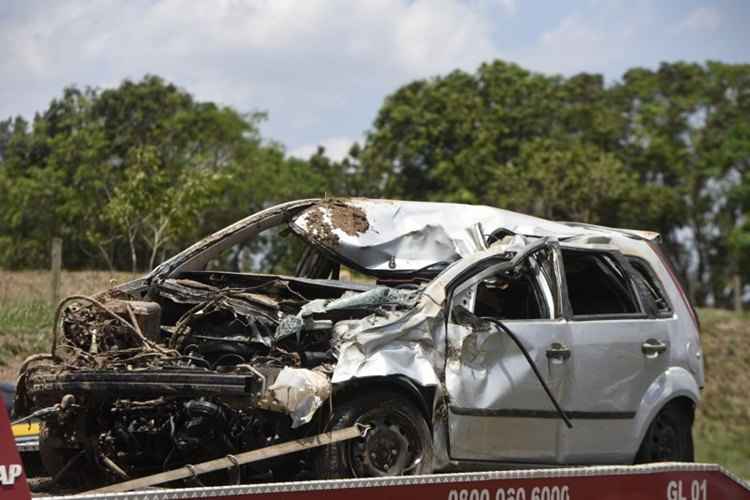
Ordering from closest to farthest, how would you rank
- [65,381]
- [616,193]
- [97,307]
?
[65,381]
[97,307]
[616,193]

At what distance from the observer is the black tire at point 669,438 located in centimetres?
748

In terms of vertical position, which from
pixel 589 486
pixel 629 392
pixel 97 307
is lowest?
pixel 589 486

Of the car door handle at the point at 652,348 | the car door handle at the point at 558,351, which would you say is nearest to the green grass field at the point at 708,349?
the car door handle at the point at 558,351

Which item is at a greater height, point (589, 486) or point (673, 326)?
point (673, 326)

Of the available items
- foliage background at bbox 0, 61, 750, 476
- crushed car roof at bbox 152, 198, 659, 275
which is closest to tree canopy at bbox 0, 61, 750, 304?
foliage background at bbox 0, 61, 750, 476

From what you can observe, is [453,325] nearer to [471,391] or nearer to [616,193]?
[471,391]

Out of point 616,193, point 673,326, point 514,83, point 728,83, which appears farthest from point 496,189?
point 673,326

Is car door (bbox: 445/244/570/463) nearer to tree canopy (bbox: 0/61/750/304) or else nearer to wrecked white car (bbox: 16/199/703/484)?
wrecked white car (bbox: 16/199/703/484)

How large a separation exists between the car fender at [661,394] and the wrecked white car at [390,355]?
0.01 m

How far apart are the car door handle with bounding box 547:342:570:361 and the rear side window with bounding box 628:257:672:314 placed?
0.99m

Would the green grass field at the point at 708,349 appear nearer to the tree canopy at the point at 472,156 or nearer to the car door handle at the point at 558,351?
the car door handle at the point at 558,351

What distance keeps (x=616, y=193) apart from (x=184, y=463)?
38659 millimetres

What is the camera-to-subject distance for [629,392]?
7238 millimetres

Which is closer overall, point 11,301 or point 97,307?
point 97,307
